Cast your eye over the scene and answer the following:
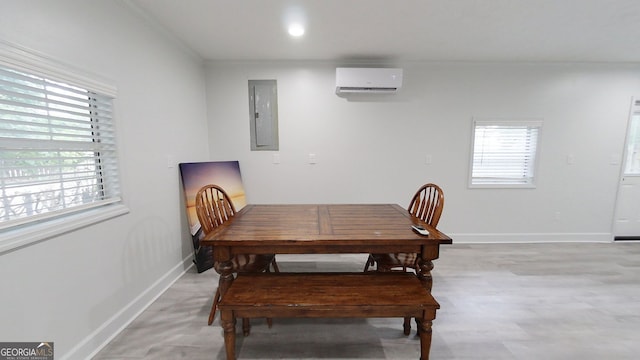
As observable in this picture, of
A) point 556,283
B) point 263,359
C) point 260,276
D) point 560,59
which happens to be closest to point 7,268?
point 260,276

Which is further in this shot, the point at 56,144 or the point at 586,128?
the point at 586,128

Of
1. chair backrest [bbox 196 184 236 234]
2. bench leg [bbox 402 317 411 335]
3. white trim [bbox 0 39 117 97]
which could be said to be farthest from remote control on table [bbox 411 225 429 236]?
white trim [bbox 0 39 117 97]

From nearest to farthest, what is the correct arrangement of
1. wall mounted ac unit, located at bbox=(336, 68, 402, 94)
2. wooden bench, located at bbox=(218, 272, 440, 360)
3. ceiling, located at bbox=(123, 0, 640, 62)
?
wooden bench, located at bbox=(218, 272, 440, 360)
ceiling, located at bbox=(123, 0, 640, 62)
wall mounted ac unit, located at bbox=(336, 68, 402, 94)

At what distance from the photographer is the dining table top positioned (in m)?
1.45

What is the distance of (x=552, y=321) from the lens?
1799 millimetres

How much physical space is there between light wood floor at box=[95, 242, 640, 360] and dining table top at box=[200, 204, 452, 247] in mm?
713

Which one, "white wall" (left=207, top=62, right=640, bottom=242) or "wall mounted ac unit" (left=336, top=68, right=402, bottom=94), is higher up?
"wall mounted ac unit" (left=336, top=68, right=402, bottom=94)

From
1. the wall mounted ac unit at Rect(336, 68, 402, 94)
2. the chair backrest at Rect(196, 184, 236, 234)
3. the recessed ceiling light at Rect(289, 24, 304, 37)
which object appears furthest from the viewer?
the wall mounted ac unit at Rect(336, 68, 402, 94)

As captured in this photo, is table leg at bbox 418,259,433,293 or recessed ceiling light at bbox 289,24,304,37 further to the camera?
recessed ceiling light at bbox 289,24,304,37

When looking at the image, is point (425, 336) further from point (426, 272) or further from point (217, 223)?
point (217, 223)

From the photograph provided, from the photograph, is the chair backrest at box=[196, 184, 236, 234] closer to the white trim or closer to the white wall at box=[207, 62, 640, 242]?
the white trim

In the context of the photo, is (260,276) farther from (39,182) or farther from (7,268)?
(39,182)

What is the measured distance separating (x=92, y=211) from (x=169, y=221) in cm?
81

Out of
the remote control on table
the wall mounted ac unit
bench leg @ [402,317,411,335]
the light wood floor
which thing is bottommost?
the light wood floor
